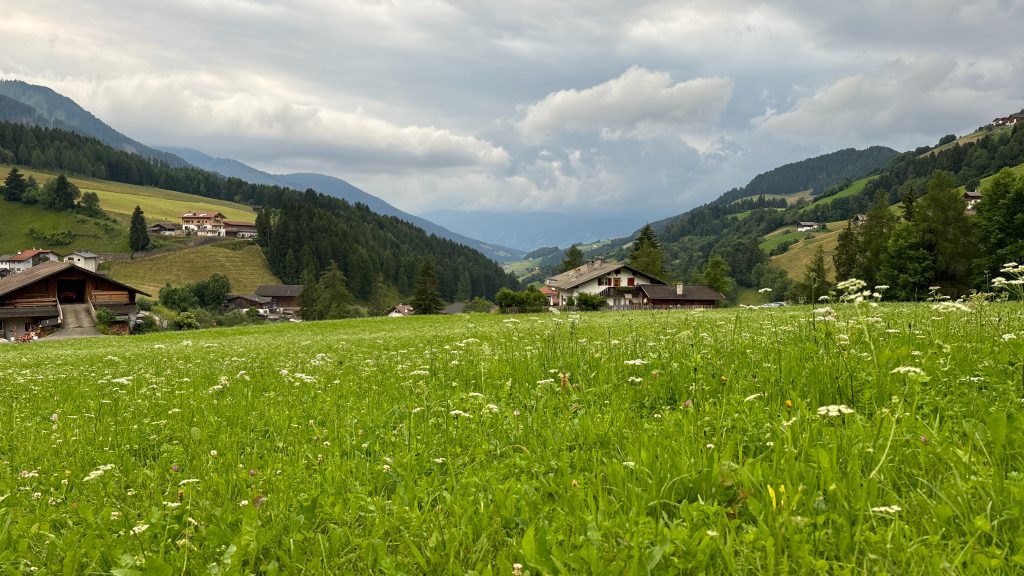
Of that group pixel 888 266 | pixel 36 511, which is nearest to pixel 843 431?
pixel 36 511

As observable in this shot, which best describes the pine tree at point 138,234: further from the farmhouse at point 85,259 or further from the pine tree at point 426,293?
the pine tree at point 426,293

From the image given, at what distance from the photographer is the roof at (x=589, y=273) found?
110125mm

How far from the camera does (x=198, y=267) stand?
562 feet

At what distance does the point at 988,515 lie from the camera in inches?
104

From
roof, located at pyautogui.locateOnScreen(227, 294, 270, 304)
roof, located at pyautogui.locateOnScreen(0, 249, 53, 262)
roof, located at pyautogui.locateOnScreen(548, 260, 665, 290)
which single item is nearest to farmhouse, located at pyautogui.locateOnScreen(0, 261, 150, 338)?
roof, located at pyautogui.locateOnScreen(548, 260, 665, 290)

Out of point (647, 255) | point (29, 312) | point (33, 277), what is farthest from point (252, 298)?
point (647, 255)

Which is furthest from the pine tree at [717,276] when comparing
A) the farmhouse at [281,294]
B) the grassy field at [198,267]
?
the grassy field at [198,267]

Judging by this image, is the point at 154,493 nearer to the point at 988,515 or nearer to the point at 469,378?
the point at 469,378

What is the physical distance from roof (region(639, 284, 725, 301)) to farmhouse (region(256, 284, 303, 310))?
10591 centimetres

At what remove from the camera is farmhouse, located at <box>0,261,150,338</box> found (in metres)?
69.6

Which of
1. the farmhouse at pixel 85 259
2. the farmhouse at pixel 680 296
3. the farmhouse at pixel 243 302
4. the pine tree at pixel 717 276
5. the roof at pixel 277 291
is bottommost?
the farmhouse at pixel 243 302

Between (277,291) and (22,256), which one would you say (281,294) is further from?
(22,256)

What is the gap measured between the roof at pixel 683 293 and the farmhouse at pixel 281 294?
105910 mm

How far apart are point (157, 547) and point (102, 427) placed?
3941 millimetres
